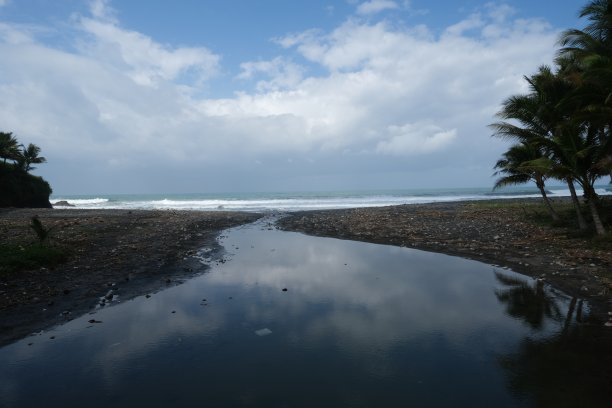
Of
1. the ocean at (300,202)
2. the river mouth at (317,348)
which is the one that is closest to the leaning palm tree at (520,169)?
the river mouth at (317,348)

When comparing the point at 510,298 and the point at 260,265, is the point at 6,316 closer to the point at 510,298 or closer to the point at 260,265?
the point at 260,265

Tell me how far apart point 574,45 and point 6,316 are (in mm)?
24698

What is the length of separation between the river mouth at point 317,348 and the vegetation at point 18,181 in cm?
4569

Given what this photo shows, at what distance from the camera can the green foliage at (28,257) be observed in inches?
431

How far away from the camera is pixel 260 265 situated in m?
14.0

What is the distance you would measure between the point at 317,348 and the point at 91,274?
8861mm

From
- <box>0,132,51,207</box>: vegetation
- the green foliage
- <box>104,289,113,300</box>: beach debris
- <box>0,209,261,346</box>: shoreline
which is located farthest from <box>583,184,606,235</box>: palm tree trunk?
<box>0,132,51,207</box>: vegetation

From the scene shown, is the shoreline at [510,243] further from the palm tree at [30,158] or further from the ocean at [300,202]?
the palm tree at [30,158]

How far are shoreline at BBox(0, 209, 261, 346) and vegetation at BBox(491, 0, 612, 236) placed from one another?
15.6 m

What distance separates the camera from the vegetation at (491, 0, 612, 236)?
44.3 ft

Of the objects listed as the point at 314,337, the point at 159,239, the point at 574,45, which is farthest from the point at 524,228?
the point at 159,239

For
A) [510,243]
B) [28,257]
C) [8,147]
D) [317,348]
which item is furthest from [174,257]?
[8,147]

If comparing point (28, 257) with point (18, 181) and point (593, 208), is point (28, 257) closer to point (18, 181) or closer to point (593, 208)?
point (593, 208)

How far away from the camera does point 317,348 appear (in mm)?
6820
